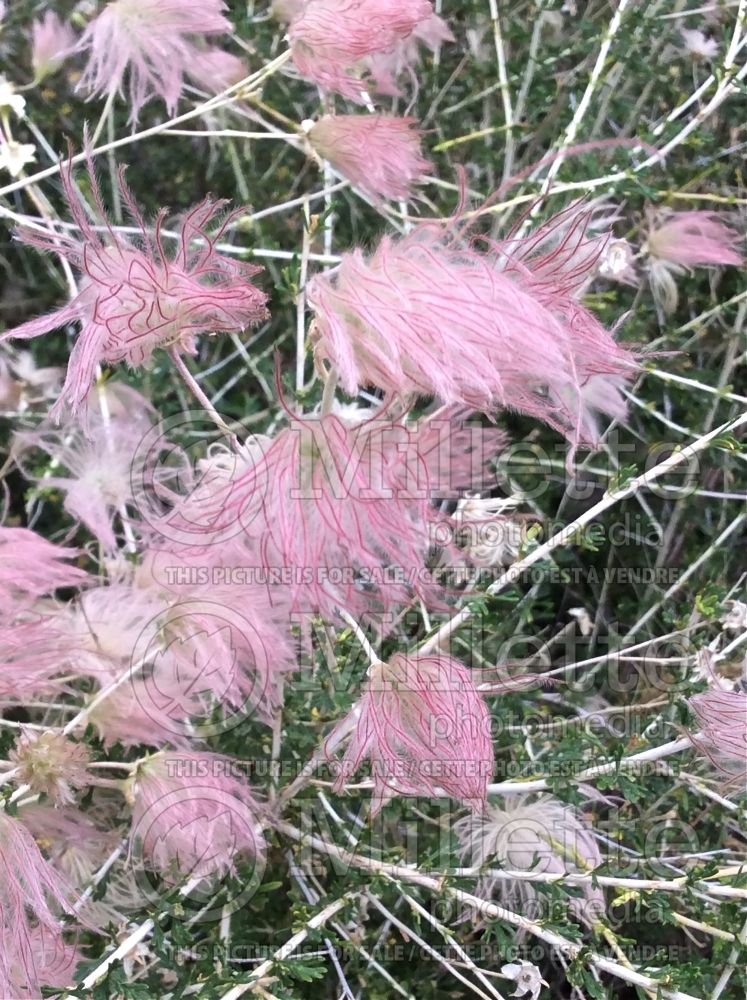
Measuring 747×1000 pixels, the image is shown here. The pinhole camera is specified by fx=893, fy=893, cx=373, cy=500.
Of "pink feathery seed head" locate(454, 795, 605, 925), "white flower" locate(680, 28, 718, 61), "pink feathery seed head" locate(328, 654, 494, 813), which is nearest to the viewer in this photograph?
"pink feathery seed head" locate(328, 654, 494, 813)

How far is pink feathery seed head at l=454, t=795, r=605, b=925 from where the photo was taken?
3.19 feet

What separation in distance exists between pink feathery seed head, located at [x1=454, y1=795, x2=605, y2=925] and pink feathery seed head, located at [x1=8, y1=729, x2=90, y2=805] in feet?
1.42

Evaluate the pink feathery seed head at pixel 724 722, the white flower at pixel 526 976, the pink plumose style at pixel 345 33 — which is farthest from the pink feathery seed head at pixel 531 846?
the pink plumose style at pixel 345 33

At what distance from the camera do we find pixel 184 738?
96 centimetres

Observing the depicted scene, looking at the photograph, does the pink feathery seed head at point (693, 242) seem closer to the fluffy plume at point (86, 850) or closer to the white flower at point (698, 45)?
the white flower at point (698, 45)

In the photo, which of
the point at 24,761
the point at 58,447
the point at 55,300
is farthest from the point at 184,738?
the point at 55,300

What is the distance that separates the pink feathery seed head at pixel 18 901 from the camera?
2.54 ft

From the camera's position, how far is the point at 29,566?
3.22ft

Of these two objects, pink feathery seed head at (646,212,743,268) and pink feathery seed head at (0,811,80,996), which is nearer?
pink feathery seed head at (0,811,80,996)

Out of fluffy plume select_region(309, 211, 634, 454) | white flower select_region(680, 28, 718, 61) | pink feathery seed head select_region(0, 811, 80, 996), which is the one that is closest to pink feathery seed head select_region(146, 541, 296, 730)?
pink feathery seed head select_region(0, 811, 80, 996)

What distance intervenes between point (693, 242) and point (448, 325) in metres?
0.80

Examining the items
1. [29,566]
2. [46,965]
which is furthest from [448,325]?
[46,965]

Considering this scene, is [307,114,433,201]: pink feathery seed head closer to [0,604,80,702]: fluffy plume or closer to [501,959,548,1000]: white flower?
[0,604,80,702]: fluffy plume

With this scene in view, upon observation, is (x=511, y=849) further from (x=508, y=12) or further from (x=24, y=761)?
(x=508, y=12)
